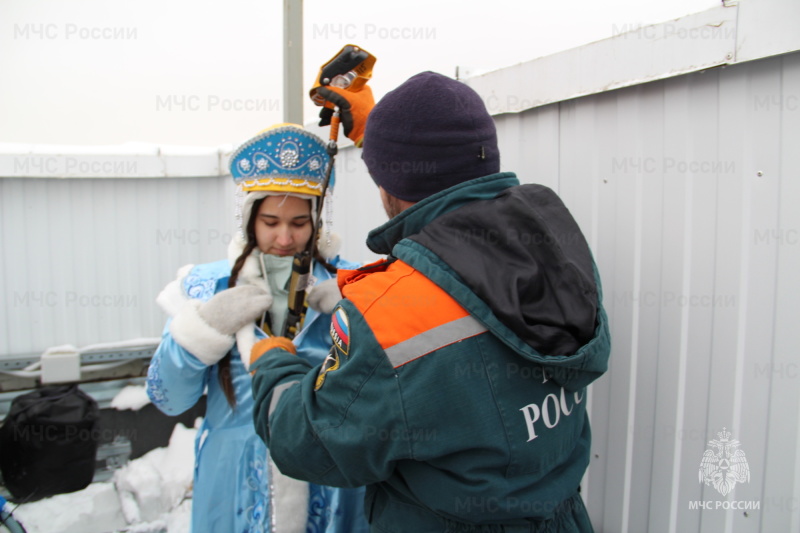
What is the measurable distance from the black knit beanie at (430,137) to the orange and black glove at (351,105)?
491 millimetres

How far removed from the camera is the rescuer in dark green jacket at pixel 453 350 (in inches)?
37.1

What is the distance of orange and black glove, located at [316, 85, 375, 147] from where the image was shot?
1607mm

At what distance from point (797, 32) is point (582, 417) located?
36.9 inches

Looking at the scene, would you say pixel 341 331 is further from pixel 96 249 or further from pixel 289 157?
pixel 96 249

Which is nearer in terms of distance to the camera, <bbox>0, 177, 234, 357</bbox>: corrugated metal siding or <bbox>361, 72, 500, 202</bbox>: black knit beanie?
<bbox>361, 72, 500, 202</bbox>: black knit beanie

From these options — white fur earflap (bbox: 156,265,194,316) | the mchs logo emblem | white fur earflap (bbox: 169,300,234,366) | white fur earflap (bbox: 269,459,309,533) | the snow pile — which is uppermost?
white fur earflap (bbox: 156,265,194,316)

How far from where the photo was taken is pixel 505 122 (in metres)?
1.96

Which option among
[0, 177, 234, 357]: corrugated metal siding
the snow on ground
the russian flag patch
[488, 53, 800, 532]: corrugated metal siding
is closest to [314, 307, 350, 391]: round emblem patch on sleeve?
the russian flag patch

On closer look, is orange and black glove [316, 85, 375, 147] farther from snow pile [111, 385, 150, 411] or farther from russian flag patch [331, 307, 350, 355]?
snow pile [111, 385, 150, 411]

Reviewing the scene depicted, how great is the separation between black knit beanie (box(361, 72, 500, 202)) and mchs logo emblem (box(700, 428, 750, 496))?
3.03ft

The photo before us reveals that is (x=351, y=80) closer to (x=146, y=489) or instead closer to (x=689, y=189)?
(x=689, y=189)

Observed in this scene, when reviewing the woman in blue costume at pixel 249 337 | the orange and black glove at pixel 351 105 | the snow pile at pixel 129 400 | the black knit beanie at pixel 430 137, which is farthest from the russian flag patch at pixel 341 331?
the snow pile at pixel 129 400

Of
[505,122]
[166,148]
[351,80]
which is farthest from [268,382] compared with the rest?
[166,148]

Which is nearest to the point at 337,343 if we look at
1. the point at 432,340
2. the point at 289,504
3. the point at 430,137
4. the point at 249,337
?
the point at 432,340
